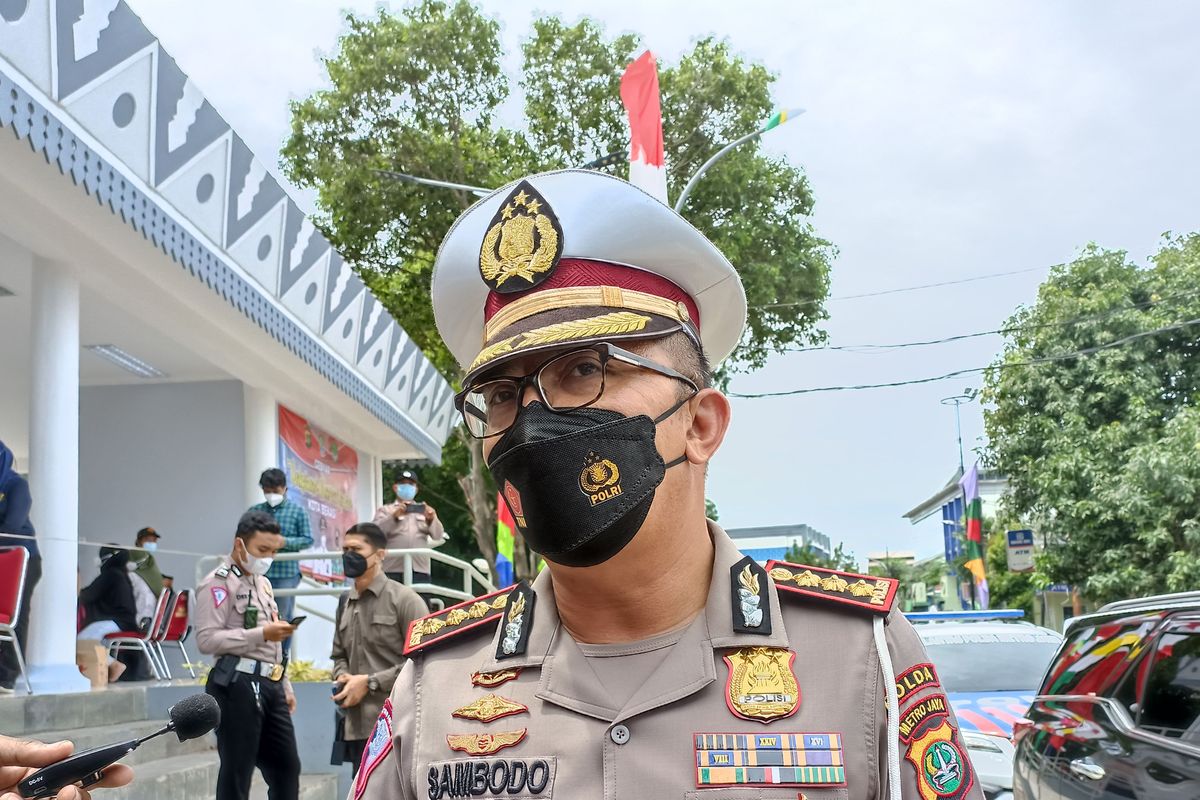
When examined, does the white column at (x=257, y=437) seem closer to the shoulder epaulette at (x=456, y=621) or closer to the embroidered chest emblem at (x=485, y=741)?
the shoulder epaulette at (x=456, y=621)

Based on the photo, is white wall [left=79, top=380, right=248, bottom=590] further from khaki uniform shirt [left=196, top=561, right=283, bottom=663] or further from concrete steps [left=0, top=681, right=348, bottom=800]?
khaki uniform shirt [left=196, top=561, right=283, bottom=663]

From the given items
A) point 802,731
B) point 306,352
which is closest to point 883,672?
point 802,731

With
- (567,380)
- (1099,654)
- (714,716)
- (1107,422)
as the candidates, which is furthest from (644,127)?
(1107,422)

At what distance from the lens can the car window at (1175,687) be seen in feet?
12.2

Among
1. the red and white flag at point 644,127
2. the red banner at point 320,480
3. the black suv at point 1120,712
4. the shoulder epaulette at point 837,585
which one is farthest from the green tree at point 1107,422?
the shoulder epaulette at point 837,585

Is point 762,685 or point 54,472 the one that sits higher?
point 54,472

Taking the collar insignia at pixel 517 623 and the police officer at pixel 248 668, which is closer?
the collar insignia at pixel 517 623

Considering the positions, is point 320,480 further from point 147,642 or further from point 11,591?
point 11,591

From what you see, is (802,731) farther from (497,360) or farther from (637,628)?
(497,360)

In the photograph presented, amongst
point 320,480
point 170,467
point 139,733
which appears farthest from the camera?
point 320,480

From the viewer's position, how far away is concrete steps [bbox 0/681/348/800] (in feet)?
22.5

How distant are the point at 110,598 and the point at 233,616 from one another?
271 centimetres

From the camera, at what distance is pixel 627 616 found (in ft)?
6.20

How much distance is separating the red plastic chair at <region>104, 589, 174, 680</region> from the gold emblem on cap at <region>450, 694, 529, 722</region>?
7.95 m
